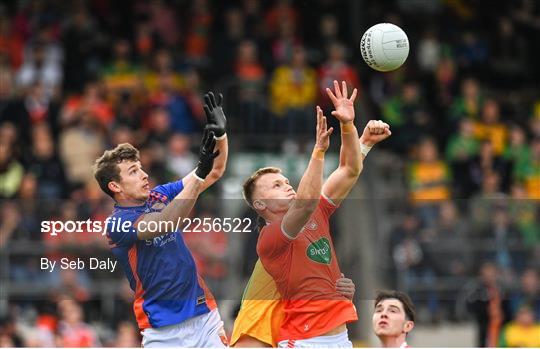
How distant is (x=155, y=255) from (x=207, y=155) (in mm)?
830

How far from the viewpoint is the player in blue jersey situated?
974cm

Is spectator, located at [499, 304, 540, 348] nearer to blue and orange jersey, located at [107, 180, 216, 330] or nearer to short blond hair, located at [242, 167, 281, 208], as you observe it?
short blond hair, located at [242, 167, 281, 208]

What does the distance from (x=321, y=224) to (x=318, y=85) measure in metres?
7.16

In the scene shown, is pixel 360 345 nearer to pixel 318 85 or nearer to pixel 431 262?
pixel 431 262

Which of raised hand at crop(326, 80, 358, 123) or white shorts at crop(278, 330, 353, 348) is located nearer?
raised hand at crop(326, 80, 358, 123)

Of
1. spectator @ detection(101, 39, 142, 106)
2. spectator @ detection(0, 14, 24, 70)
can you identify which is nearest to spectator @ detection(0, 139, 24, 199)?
spectator @ detection(101, 39, 142, 106)

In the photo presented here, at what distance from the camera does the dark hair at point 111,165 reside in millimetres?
9852

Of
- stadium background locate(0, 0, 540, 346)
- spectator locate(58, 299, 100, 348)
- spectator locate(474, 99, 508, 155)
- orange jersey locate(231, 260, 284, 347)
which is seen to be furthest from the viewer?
spectator locate(474, 99, 508, 155)

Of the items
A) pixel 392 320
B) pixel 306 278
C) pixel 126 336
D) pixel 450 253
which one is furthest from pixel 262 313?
pixel 450 253

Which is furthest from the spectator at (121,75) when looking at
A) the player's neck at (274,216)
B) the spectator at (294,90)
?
the player's neck at (274,216)

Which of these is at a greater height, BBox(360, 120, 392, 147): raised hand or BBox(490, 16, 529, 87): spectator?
BBox(490, 16, 529, 87): spectator

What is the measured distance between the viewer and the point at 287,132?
1639 cm

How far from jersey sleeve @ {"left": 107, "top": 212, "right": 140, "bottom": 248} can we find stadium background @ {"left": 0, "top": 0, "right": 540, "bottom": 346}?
1967 mm

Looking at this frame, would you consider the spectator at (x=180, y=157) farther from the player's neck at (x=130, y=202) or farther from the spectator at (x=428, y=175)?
the player's neck at (x=130, y=202)
